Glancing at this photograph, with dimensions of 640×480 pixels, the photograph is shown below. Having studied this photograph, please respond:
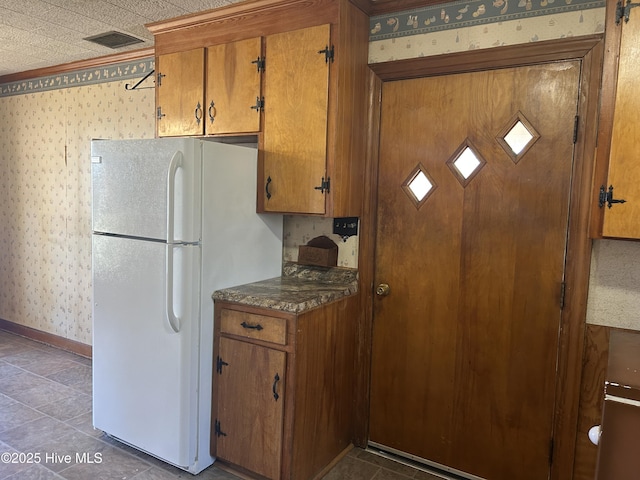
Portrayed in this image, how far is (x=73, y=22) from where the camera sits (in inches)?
106

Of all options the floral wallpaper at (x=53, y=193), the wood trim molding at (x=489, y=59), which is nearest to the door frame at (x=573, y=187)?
the wood trim molding at (x=489, y=59)

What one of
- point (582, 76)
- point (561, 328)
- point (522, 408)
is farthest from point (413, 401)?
point (582, 76)

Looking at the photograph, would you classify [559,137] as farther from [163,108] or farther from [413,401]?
[163,108]

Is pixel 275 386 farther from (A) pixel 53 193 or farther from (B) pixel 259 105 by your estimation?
(A) pixel 53 193

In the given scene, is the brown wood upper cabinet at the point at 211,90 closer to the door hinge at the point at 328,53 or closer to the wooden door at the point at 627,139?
the door hinge at the point at 328,53

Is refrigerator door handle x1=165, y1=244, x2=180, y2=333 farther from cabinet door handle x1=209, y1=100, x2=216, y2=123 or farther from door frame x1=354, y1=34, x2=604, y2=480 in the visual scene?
door frame x1=354, y1=34, x2=604, y2=480

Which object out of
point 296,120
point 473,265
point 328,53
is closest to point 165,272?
point 296,120

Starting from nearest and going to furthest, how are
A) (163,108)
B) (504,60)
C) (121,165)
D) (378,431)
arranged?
(504,60) < (121,165) < (378,431) < (163,108)

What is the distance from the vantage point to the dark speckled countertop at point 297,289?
2.09 metres

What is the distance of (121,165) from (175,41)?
0.90 m

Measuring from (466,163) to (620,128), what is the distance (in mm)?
718

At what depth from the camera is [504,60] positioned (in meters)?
2.08

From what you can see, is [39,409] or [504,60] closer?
[504,60]

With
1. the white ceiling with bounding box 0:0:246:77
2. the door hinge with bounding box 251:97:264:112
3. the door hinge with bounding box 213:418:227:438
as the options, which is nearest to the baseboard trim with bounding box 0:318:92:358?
the door hinge with bounding box 213:418:227:438
